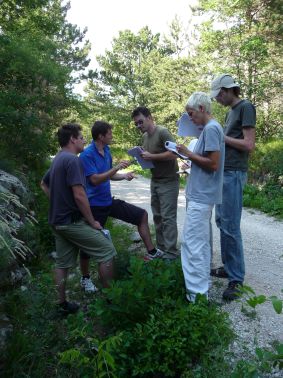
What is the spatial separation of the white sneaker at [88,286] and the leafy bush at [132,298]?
956 mm

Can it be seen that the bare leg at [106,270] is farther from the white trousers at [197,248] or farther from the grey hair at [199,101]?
the grey hair at [199,101]

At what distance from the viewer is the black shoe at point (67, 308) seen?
12.4 ft

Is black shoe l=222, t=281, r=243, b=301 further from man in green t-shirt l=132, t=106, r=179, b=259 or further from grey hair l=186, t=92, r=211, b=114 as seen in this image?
grey hair l=186, t=92, r=211, b=114

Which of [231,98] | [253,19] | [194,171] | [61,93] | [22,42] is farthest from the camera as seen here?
[253,19]

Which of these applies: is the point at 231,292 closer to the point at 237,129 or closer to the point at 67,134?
the point at 237,129

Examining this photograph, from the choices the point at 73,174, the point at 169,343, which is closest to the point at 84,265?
the point at 73,174

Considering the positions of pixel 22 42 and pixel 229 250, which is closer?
pixel 229 250

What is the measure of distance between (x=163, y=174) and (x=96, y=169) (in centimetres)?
90

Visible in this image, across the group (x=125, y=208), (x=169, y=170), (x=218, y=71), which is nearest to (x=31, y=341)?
(x=125, y=208)

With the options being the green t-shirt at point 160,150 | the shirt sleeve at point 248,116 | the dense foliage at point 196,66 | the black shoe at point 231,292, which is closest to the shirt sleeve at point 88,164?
the green t-shirt at point 160,150

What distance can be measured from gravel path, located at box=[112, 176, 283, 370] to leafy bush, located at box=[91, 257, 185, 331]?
2.60 feet

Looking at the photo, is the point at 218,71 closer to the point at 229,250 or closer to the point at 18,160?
the point at 18,160

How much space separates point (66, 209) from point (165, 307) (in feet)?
4.36

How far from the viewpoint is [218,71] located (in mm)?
14172
